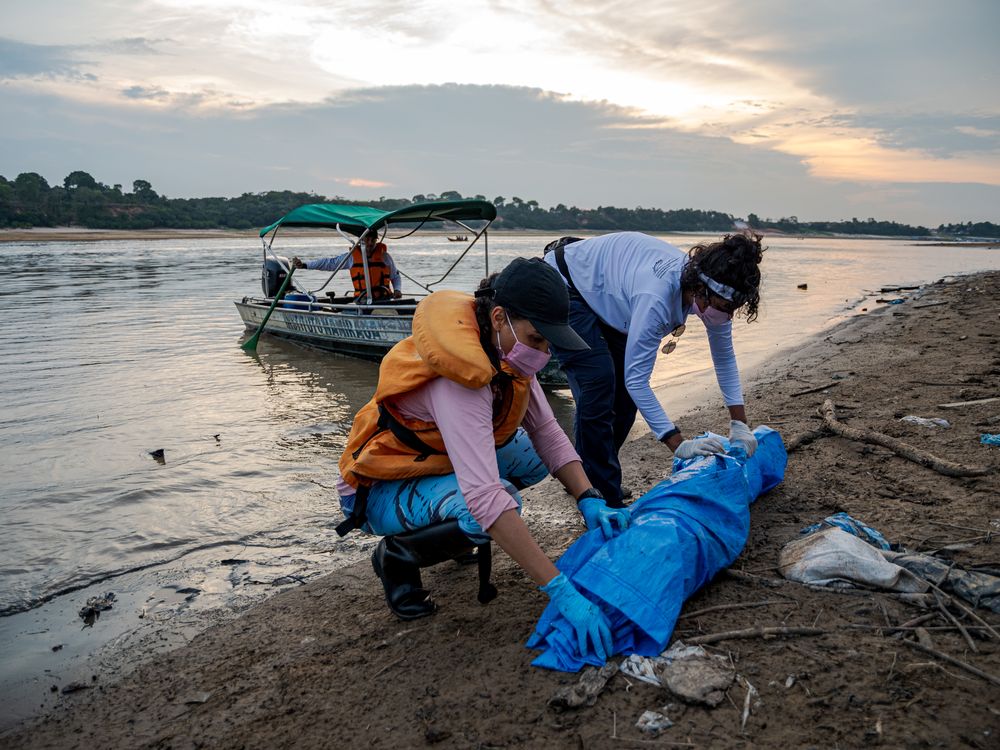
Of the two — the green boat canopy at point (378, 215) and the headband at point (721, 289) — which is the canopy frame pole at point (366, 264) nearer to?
the green boat canopy at point (378, 215)

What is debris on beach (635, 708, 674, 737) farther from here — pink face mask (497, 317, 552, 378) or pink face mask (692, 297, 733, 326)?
pink face mask (692, 297, 733, 326)

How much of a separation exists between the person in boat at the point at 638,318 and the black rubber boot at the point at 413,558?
0.93 metres

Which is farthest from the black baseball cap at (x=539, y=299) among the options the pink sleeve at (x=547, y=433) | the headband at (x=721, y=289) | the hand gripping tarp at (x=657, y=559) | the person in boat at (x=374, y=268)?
the person in boat at (x=374, y=268)

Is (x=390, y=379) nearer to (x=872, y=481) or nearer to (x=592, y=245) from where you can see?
(x=592, y=245)

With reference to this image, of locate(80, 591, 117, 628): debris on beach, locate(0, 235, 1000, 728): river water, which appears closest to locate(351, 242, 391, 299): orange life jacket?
locate(0, 235, 1000, 728): river water

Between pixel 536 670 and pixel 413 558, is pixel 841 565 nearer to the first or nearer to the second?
pixel 536 670

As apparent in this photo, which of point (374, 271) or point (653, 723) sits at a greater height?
point (374, 271)

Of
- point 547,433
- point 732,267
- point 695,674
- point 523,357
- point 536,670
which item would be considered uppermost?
point 732,267

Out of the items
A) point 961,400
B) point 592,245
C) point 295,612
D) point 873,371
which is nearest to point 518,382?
point 592,245

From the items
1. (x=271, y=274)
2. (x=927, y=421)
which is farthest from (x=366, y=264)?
(x=927, y=421)

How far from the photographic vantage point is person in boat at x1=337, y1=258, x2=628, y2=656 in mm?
2275

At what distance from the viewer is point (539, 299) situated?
7.45ft

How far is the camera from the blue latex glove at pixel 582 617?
2271 mm

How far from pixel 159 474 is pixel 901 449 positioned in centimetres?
536
